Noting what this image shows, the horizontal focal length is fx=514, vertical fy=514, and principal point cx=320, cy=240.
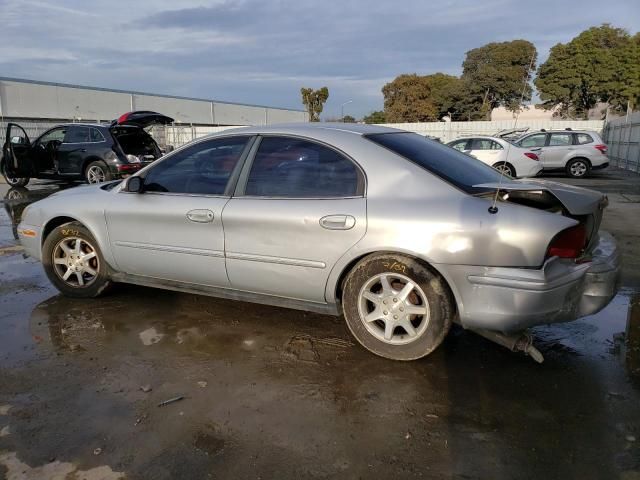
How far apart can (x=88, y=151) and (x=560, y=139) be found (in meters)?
14.6

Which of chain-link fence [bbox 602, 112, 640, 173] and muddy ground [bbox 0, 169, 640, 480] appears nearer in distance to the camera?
muddy ground [bbox 0, 169, 640, 480]

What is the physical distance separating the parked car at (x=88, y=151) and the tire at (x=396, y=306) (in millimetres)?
9930

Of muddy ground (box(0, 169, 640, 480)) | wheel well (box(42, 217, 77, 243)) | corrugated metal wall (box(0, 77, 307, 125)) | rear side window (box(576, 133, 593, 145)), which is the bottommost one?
muddy ground (box(0, 169, 640, 480))

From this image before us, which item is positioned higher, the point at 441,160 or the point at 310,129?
the point at 310,129

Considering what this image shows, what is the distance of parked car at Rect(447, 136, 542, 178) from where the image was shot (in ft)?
48.4

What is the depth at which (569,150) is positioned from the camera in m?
17.1

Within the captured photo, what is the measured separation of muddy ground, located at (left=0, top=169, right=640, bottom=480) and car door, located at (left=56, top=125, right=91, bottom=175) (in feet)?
29.5

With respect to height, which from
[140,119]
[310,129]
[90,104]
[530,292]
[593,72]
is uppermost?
[593,72]

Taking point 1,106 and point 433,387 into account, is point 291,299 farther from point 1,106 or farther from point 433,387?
point 1,106

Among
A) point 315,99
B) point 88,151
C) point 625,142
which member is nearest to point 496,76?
point 315,99

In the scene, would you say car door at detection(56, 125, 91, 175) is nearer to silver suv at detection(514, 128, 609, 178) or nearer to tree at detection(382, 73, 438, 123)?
silver suv at detection(514, 128, 609, 178)

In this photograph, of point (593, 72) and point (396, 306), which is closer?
point (396, 306)

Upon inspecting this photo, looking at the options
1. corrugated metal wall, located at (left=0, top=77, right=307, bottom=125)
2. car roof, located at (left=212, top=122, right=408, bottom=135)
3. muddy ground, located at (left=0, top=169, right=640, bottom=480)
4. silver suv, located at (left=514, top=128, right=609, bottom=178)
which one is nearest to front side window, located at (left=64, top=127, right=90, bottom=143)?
muddy ground, located at (left=0, top=169, right=640, bottom=480)

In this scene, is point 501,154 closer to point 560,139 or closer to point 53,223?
point 560,139
